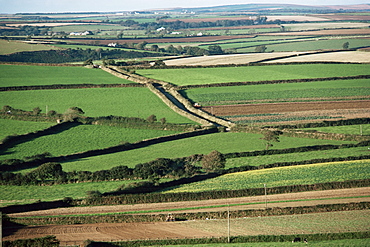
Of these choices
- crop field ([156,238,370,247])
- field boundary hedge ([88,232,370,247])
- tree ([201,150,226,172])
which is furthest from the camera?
tree ([201,150,226,172])

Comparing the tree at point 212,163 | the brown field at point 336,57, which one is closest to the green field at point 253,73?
the brown field at point 336,57

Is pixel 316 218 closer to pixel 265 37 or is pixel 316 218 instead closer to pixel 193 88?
pixel 193 88

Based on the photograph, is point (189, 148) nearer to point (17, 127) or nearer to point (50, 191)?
point (50, 191)

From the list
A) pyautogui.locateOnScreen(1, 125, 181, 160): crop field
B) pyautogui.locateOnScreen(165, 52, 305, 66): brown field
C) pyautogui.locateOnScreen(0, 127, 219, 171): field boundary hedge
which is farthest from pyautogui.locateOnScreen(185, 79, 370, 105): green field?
pyautogui.locateOnScreen(165, 52, 305, 66): brown field

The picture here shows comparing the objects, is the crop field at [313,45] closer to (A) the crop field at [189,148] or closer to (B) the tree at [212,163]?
(A) the crop field at [189,148]

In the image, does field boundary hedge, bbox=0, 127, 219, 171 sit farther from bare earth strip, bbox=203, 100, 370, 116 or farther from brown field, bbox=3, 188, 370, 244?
brown field, bbox=3, 188, 370, 244

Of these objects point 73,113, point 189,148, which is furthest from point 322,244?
point 73,113
